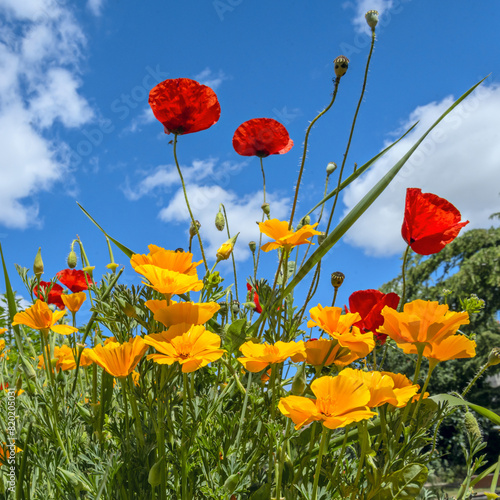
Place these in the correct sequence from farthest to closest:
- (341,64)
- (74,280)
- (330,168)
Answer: (74,280) → (330,168) → (341,64)

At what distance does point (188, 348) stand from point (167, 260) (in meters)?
0.16

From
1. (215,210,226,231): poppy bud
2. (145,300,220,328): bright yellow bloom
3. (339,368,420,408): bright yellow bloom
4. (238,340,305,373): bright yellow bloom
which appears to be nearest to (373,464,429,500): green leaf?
(339,368,420,408): bright yellow bloom

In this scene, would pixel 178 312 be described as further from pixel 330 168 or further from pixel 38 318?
pixel 330 168

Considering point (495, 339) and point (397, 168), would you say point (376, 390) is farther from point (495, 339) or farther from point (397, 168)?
point (495, 339)

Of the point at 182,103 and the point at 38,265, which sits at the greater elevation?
the point at 182,103

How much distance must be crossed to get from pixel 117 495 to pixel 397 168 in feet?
2.19

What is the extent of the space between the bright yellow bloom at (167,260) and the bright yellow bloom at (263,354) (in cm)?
14

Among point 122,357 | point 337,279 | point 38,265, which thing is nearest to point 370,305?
point 337,279

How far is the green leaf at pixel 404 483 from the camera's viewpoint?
0.63 m

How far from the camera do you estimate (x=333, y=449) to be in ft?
2.78

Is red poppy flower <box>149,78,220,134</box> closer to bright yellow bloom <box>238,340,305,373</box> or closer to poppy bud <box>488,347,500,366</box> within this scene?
bright yellow bloom <box>238,340,305,373</box>

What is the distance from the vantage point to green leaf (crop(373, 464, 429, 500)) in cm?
63

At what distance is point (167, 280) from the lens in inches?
25.6

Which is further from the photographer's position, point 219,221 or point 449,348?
point 219,221
